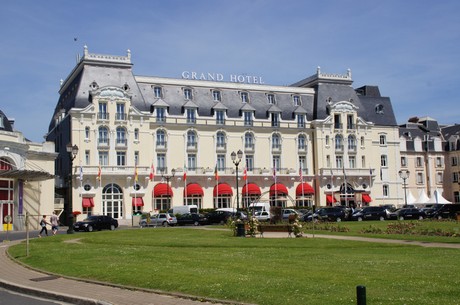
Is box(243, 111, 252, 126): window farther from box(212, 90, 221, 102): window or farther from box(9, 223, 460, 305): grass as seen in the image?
box(9, 223, 460, 305): grass

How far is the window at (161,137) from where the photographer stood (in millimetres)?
73000

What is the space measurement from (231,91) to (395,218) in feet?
101

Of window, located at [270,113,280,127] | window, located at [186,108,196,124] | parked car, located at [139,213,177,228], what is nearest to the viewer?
parked car, located at [139,213,177,228]

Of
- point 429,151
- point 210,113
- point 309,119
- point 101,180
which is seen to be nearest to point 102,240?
point 101,180

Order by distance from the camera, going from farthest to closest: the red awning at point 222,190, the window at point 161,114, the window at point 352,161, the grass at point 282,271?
the window at point 352,161, the red awning at point 222,190, the window at point 161,114, the grass at point 282,271

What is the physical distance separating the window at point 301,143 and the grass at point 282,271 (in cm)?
5591

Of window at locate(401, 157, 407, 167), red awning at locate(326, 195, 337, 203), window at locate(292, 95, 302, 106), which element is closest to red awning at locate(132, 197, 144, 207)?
red awning at locate(326, 195, 337, 203)

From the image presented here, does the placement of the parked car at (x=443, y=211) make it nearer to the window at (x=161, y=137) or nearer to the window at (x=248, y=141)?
the window at (x=248, y=141)

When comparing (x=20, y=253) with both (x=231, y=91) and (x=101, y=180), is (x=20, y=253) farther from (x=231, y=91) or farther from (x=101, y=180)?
(x=231, y=91)

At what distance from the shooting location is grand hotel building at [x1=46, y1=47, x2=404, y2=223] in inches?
2709

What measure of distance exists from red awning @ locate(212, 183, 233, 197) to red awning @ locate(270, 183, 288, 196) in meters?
6.06

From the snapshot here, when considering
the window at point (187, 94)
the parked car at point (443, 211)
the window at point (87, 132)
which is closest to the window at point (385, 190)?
the parked car at point (443, 211)

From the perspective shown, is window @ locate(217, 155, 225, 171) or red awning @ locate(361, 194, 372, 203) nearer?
window @ locate(217, 155, 225, 171)

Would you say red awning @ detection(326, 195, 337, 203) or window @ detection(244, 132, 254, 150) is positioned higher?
window @ detection(244, 132, 254, 150)
